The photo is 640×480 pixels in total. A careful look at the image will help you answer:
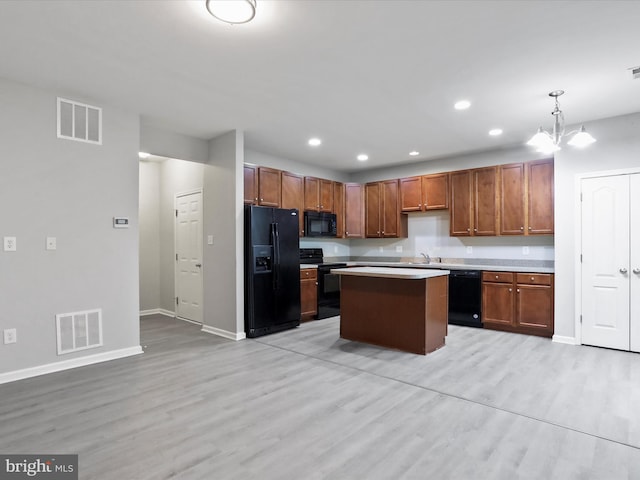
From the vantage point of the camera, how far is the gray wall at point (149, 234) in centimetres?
632

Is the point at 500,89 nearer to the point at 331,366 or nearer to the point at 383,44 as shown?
the point at 383,44

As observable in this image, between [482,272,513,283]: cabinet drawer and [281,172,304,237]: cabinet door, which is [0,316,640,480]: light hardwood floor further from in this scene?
[281,172,304,237]: cabinet door

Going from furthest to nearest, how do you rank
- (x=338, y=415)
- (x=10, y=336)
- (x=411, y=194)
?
(x=411, y=194) → (x=10, y=336) → (x=338, y=415)

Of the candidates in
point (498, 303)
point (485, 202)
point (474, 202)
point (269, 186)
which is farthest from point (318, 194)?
point (498, 303)

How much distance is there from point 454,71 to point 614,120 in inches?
100

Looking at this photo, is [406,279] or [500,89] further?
[406,279]

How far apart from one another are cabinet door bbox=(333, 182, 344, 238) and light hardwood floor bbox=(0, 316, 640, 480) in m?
3.11

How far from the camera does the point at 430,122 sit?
4.38 metres

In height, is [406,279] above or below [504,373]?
above

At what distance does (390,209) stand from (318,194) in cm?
136

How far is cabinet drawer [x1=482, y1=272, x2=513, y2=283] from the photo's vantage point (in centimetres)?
496

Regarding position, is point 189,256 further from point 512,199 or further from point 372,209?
point 512,199

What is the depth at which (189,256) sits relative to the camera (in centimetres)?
588

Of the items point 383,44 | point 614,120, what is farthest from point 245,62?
point 614,120
